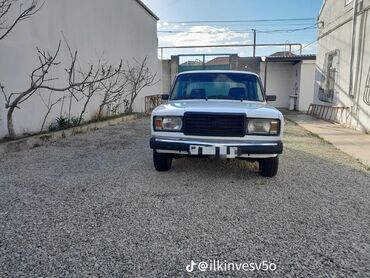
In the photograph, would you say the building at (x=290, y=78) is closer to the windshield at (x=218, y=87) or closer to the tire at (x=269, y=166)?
the windshield at (x=218, y=87)

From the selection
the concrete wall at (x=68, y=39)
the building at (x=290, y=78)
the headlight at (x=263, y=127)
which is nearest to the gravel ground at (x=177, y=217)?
the headlight at (x=263, y=127)

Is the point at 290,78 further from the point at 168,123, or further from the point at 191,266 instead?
the point at 191,266

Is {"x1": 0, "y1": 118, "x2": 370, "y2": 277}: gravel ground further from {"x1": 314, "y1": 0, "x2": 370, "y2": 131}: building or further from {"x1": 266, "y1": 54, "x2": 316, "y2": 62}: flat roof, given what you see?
{"x1": 266, "y1": 54, "x2": 316, "y2": 62}: flat roof

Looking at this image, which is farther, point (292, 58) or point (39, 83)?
point (292, 58)

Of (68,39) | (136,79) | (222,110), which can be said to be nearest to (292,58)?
(136,79)

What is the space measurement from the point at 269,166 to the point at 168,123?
1.56m

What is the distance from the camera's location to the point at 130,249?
8.11ft

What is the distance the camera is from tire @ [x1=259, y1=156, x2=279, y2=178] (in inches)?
169

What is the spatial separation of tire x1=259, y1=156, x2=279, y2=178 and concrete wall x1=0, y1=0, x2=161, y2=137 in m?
5.12

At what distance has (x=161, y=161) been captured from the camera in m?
4.56

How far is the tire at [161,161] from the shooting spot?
14.8 feet

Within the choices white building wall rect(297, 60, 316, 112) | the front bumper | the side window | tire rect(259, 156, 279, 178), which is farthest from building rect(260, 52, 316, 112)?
the front bumper

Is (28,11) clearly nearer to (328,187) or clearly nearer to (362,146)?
(328,187)

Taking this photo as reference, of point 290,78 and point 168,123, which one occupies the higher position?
point 290,78
